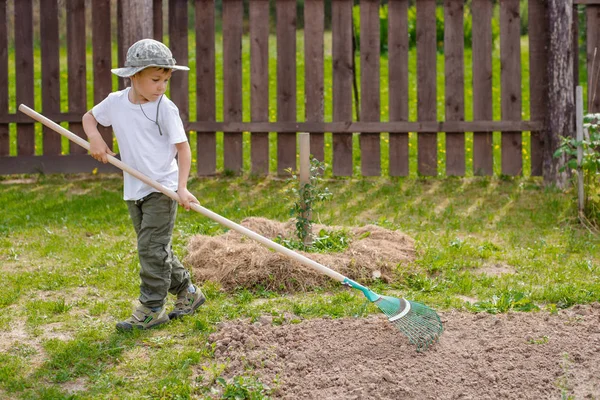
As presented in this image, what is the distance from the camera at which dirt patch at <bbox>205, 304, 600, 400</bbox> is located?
12.4ft

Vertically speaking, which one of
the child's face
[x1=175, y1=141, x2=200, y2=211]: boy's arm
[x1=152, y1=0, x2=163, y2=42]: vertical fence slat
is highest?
[x1=152, y1=0, x2=163, y2=42]: vertical fence slat

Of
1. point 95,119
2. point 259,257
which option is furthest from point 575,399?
point 95,119

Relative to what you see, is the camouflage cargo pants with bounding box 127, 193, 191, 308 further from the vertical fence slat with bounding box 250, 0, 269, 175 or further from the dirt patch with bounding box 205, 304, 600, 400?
the vertical fence slat with bounding box 250, 0, 269, 175

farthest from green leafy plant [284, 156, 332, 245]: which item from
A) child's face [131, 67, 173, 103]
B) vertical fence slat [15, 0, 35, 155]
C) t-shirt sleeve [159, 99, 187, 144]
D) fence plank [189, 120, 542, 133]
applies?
vertical fence slat [15, 0, 35, 155]

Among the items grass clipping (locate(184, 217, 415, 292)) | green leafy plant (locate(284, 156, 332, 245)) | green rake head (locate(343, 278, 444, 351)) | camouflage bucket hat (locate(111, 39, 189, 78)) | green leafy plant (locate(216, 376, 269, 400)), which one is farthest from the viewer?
green leafy plant (locate(284, 156, 332, 245))

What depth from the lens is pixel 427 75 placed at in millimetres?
8266

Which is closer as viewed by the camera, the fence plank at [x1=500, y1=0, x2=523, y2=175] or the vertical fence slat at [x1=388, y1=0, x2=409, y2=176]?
the fence plank at [x1=500, y1=0, x2=523, y2=175]

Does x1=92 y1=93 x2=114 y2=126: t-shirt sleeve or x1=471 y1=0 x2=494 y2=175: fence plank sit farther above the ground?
x1=471 y1=0 x2=494 y2=175: fence plank

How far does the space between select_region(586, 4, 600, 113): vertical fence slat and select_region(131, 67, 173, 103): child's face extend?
4.85m

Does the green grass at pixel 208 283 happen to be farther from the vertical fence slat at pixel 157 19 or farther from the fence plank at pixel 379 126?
the vertical fence slat at pixel 157 19

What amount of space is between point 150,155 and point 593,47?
5.17m

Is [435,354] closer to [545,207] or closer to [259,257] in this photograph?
[259,257]

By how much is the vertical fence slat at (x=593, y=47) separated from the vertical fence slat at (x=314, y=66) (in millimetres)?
2502

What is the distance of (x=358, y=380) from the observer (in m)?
3.85
